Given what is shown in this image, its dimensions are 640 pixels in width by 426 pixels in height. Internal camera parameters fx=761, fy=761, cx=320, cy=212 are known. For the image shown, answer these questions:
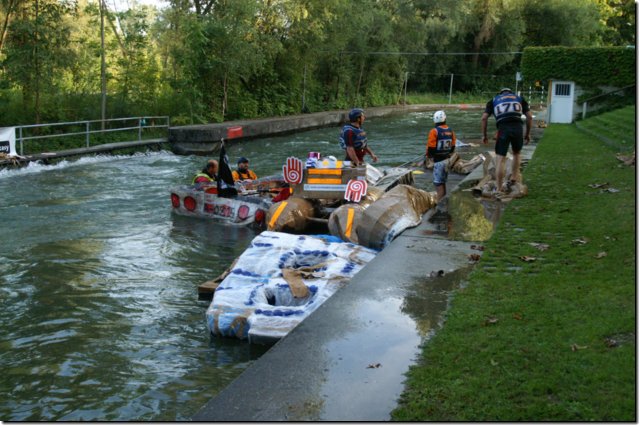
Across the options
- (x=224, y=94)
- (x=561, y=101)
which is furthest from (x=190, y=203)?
(x=561, y=101)

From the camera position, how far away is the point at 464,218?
11898mm

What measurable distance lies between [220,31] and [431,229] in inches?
961

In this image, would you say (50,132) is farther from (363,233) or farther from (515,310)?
(515,310)

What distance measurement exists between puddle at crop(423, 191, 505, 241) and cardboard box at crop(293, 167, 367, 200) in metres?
1.76

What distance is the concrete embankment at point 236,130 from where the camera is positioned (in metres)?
30.0

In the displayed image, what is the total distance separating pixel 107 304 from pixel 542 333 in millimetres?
5799

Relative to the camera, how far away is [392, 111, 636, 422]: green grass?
4867mm

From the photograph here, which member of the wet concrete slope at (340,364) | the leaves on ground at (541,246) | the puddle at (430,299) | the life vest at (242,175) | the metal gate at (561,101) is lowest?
the wet concrete slope at (340,364)

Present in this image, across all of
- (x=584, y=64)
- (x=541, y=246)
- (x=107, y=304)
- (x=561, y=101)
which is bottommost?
(x=107, y=304)

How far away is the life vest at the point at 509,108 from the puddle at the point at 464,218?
4.80 ft

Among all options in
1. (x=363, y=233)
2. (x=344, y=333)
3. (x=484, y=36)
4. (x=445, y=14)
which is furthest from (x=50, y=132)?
(x=484, y=36)

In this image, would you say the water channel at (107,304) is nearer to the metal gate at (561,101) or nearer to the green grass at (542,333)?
the green grass at (542,333)

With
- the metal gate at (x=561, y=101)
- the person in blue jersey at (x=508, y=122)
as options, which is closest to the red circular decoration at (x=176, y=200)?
the person in blue jersey at (x=508, y=122)

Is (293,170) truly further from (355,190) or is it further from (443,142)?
(443,142)
